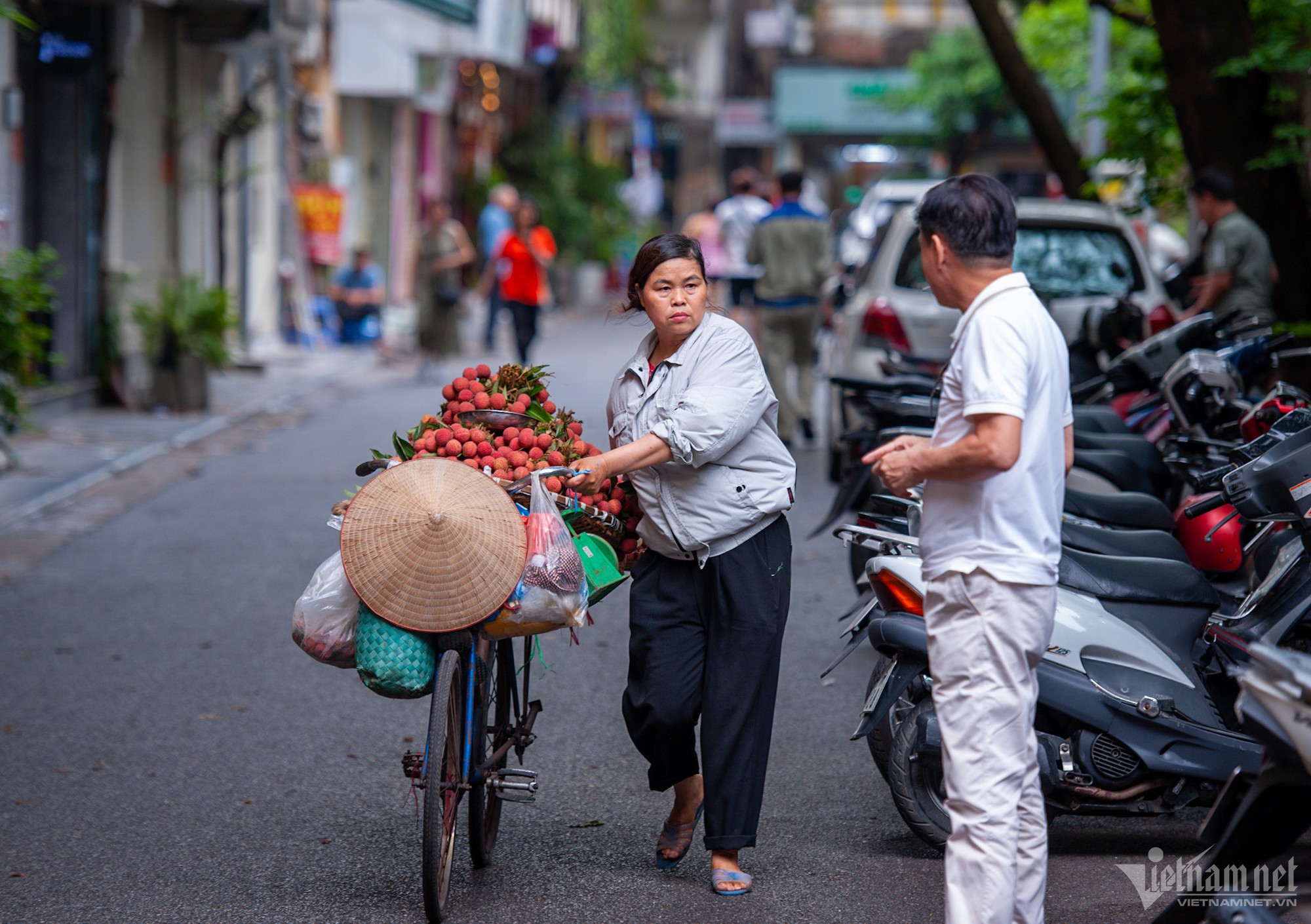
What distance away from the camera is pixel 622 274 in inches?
1400

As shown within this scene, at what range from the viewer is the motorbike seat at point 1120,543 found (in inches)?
188

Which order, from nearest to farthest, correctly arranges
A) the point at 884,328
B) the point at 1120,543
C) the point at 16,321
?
the point at 1120,543
the point at 884,328
the point at 16,321

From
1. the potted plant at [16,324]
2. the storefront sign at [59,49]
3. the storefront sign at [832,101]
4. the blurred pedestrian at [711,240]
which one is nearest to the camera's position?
the potted plant at [16,324]

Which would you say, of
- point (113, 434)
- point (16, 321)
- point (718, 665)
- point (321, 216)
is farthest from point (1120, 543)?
point (321, 216)

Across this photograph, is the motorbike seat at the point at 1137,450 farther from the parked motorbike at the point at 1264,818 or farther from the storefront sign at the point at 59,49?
the storefront sign at the point at 59,49

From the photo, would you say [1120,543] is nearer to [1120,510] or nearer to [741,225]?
[1120,510]

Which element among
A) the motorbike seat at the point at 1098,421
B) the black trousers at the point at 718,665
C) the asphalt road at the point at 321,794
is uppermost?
the motorbike seat at the point at 1098,421

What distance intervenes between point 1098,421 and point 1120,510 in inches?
65.0

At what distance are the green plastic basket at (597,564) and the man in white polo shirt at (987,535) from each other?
0.93m

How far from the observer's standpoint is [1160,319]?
944 centimetres

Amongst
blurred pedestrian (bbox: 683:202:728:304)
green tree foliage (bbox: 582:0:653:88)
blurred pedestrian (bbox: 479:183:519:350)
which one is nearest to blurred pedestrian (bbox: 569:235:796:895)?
blurred pedestrian (bbox: 683:202:728:304)

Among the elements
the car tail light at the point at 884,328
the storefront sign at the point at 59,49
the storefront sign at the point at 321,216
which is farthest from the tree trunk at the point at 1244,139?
the storefront sign at the point at 321,216

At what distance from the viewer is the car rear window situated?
9.59 meters

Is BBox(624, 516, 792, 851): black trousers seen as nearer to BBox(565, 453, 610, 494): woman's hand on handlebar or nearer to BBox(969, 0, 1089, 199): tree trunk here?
BBox(565, 453, 610, 494): woman's hand on handlebar
